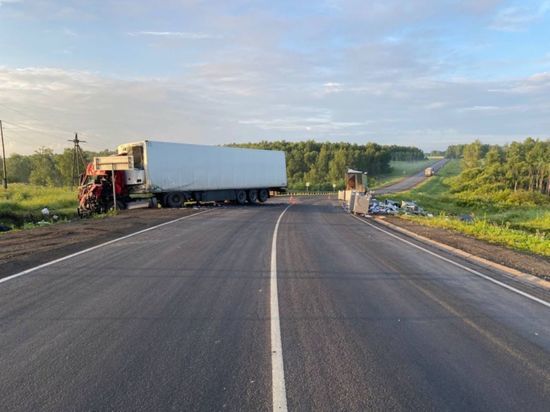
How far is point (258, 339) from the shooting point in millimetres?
5035

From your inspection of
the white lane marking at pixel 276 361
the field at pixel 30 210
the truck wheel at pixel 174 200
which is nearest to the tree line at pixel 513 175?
the truck wheel at pixel 174 200

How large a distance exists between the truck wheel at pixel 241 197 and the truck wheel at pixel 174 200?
5.77 meters

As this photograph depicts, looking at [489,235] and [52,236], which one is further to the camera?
[489,235]

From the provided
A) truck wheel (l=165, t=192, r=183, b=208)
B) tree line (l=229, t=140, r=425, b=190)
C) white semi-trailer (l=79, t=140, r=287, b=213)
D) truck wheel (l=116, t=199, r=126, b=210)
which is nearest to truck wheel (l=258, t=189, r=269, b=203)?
white semi-trailer (l=79, t=140, r=287, b=213)

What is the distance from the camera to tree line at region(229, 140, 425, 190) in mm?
117562

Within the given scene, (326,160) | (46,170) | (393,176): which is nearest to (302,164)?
(326,160)

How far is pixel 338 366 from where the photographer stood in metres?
4.36

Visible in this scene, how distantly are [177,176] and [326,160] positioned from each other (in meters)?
102

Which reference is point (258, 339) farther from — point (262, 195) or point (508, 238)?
point (262, 195)

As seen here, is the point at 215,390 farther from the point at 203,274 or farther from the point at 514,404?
the point at 203,274

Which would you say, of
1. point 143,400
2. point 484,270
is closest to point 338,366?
point 143,400

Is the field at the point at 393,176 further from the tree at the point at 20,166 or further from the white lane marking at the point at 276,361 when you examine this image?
the white lane marking at the point at 276,361

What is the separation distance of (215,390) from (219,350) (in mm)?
892

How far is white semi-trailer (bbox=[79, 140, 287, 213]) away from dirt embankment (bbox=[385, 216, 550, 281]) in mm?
16146
